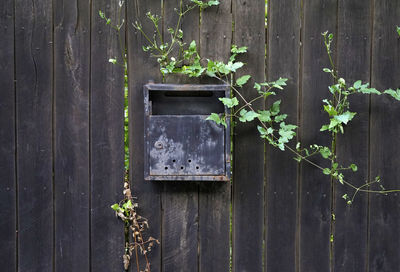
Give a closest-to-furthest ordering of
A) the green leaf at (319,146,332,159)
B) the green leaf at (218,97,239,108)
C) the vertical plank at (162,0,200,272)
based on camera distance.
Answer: the green leaf at (218,97,239,108)
the green leaf at (319,146,332,159)
the vertical plank at (162,0,200,272)

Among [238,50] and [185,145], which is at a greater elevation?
[238,50]

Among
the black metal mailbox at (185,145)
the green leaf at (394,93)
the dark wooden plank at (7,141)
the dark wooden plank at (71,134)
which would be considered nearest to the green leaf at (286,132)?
the black metal mailbox at (185,145)

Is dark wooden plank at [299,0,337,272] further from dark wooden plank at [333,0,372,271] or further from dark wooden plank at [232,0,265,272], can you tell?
dark wooden plank at [232,0,265,272]

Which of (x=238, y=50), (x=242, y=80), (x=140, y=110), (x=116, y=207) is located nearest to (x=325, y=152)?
(x=242, y=80)

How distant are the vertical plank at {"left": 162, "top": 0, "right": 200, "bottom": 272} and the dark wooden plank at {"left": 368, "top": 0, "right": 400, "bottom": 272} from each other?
34.6 inches

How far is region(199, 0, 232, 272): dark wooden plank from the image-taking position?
188 centimetres

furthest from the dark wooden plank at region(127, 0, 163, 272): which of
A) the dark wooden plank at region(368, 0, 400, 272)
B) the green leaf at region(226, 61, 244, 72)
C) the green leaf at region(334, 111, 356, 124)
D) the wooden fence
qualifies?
the dark wooden plank at region(368, 0, 400, 272)

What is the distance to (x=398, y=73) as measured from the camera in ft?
6.15

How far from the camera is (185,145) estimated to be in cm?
174

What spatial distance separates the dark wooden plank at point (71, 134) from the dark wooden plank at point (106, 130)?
0.11ft

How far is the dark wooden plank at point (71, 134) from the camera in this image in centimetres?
187

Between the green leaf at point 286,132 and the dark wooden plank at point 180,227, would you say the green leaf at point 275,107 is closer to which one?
the green leaf at point 286,132

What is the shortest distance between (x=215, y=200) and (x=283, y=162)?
0.38 m

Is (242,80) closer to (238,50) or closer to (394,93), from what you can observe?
(238,50)
